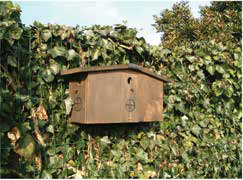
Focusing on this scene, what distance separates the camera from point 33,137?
2342mm

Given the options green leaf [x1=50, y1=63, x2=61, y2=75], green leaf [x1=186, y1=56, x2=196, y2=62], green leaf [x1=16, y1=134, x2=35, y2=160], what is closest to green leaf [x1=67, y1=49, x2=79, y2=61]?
green leaf [x1=50, y1=63, x2=61, y2=75]

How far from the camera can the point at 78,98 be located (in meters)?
2.51

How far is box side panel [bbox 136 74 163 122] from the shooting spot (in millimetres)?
2527

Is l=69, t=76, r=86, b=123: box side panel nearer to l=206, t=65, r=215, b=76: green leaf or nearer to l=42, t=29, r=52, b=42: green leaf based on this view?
l=42, t=29, r=52, b=42: green leaf

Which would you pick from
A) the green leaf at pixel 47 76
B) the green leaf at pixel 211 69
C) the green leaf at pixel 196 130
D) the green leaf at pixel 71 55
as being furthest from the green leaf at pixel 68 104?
the green leaf at pixel 211 69

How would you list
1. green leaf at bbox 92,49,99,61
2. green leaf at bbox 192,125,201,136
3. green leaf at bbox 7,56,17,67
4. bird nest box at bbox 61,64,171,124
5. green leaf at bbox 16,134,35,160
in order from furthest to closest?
1. green leaf at bbox 192,125,201,136
2. green leaf at bbox 92,49,99,61
3. bird nest box at bbox 61,64,171,124
4. green leaf at bbox 7,56,17,67
5. green leaf at bbox 16,134,35,160

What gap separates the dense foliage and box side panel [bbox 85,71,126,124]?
0.30 m

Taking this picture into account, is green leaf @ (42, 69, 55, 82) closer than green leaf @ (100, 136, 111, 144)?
Yes

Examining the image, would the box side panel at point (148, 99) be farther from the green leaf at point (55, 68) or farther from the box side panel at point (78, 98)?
the green leaf at point (55, 68)

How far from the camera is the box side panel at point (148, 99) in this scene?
8.29 ft

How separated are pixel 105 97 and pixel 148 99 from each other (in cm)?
45

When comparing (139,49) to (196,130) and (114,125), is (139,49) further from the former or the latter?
(196,130)

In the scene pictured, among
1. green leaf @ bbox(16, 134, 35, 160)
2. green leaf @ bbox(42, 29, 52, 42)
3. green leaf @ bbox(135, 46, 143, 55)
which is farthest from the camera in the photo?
green leaf @ bbox(135, 46, 143, 55)

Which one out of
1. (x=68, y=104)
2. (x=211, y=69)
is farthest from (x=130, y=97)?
(x=211, y=69)
